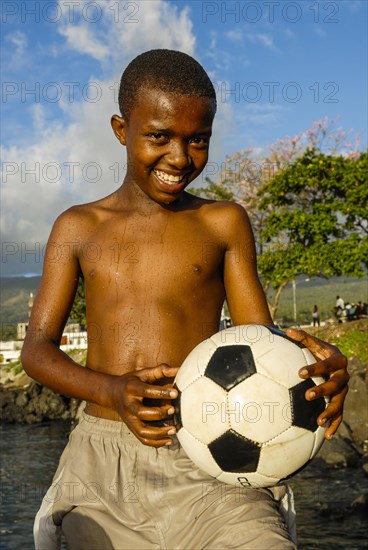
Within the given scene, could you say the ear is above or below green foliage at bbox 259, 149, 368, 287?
below

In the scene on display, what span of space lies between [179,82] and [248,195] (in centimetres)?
3032

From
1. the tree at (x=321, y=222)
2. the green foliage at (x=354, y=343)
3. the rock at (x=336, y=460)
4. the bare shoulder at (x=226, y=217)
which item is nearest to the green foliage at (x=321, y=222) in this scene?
the tree at (x=321, y=222)

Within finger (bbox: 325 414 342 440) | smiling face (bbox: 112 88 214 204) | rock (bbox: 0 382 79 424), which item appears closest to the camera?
finger (bbox: 325 414 342 440)

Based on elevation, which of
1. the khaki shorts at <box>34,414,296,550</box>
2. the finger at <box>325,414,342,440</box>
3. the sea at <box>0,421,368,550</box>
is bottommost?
the sea at <box>0,421,368,550</box>

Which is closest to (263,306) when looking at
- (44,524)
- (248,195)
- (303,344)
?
(303,344)

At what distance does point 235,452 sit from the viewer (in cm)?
263

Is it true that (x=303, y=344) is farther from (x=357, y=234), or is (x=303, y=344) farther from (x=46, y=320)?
(x=357, y=234)

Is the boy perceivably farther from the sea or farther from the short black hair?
the sea

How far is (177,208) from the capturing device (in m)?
3.46

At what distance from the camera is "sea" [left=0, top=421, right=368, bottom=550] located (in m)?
11.0

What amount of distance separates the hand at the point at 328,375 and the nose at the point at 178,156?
846 mm

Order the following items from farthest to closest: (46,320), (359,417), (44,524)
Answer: (359,417) → (46,320) → (44,524)

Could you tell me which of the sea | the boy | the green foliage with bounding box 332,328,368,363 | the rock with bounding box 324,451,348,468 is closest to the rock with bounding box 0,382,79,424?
the sea

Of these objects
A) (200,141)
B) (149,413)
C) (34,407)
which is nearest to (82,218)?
(200,141)
